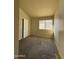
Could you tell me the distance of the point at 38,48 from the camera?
186cm

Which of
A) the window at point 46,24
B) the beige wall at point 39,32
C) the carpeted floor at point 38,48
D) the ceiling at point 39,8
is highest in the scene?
the ceiling at point 39,8

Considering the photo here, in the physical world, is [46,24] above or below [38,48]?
above

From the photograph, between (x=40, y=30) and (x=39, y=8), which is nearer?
(x=39, y=8)

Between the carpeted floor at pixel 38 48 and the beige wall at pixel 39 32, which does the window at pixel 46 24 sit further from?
the carpeted floor at pixel 38 48

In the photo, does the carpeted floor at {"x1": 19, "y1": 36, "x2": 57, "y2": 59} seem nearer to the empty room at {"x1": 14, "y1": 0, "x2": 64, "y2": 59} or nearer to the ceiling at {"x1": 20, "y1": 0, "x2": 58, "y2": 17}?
the empty room at {"x1": 14, "y1": 0, "x2": 64, "y2": 59}

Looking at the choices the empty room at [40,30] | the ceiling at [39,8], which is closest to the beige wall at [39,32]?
the empty room at [40,30]

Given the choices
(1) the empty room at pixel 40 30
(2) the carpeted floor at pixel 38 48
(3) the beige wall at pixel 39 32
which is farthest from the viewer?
(2) the carpeted floor at pixel 38 48

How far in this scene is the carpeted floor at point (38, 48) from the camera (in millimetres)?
1713

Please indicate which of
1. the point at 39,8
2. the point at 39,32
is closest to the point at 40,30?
the point at 39,32

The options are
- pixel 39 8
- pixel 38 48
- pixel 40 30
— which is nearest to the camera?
pixel 39 8

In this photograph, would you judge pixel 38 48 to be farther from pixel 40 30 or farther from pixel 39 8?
pixel 39 8
